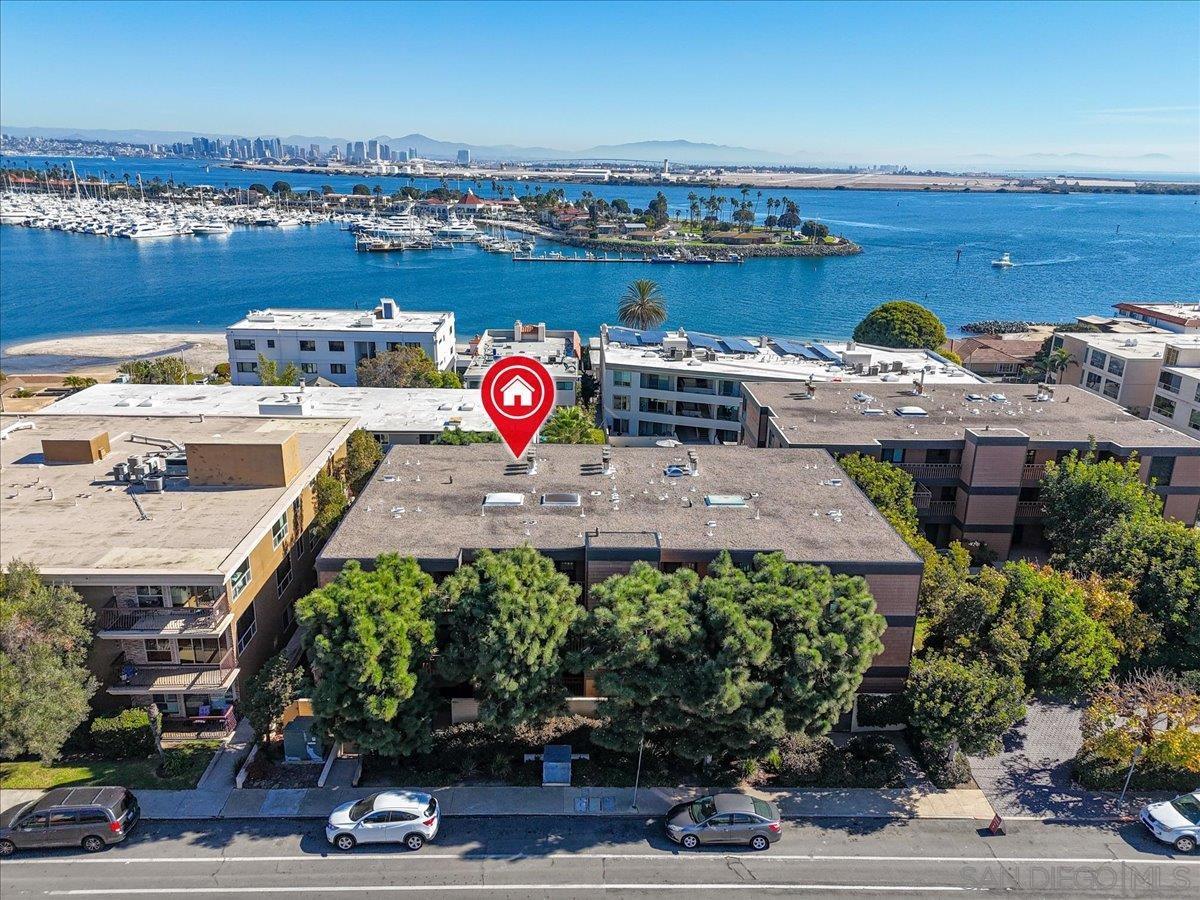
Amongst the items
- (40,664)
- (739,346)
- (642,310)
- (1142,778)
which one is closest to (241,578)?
(40,664)

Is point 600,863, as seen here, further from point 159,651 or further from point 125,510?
point 125,510

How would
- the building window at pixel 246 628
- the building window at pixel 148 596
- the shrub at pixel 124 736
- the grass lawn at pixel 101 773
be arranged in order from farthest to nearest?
the building window at pixel 246 628 < the building window at pixel 148 596 < the shrub at pixel 124 736 < the grass lawn at pixel 101 773

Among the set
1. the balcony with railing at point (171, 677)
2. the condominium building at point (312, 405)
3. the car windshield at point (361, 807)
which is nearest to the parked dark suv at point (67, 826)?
the balcony with railing at point (171, 677)

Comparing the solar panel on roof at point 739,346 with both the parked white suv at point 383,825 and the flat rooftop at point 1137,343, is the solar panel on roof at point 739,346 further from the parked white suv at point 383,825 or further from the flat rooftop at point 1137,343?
the parked white suv at point 383,825

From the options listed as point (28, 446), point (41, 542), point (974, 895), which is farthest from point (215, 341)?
point (974, 895)

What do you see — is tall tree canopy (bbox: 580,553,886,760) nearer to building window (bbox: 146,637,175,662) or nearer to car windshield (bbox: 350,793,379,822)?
car windshield (bbox: 350,793,379,822)
